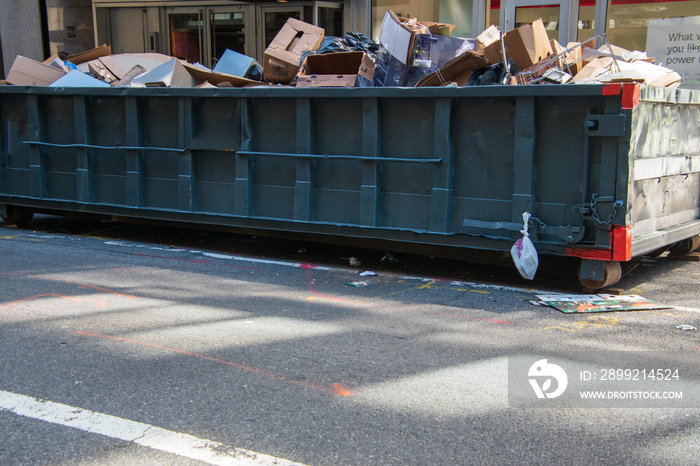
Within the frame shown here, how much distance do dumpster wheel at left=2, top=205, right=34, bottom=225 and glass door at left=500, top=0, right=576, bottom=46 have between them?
315 inches

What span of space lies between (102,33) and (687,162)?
46.1ft

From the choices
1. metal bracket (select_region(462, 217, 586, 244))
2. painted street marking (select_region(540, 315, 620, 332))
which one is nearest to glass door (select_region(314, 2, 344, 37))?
metal bracket (select_region(462, 217, 586, 244))

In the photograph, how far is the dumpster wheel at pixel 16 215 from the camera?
367 inches

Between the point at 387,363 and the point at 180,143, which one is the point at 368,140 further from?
the point at 387,363

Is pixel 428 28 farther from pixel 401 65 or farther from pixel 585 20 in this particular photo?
pixel 585 20

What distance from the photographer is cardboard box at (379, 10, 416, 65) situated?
283 inches

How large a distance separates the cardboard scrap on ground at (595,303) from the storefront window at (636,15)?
718cm

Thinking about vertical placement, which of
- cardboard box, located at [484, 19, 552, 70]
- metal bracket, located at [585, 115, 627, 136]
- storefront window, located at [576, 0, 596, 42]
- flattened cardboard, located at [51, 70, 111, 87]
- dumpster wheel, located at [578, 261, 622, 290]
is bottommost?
dumpster wheel, located at [578, 261, 622, 290]

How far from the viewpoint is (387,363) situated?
432cm

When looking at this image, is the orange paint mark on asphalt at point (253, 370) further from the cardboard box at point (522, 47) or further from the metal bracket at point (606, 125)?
the cardboard box at point (522, 47)

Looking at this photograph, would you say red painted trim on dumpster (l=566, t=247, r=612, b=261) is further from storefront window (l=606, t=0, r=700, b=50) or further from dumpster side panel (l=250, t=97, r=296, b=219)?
storefront window (l=606, t=0, r=700, b=50)

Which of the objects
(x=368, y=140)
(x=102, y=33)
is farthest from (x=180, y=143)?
(x=102, y=33)

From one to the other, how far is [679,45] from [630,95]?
21.9 ft

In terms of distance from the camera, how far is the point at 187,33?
1586 cm
